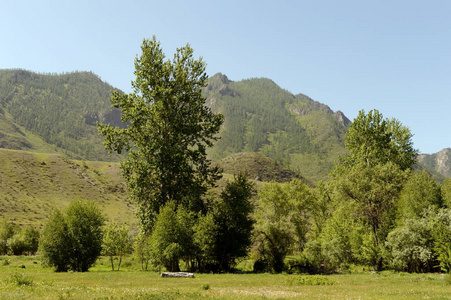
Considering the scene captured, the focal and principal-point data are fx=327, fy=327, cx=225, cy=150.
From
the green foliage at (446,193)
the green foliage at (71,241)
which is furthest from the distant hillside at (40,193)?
the green foliage at (446,193)

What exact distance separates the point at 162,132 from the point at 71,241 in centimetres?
1968

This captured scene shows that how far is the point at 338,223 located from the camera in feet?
190

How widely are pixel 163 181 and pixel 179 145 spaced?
222 inches

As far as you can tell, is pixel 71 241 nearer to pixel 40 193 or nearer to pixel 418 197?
pixel 418 197

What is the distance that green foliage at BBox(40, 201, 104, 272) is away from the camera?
147 feet

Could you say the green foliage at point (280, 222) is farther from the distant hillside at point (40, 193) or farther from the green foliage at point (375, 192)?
the distant hillside at point (40, 193)

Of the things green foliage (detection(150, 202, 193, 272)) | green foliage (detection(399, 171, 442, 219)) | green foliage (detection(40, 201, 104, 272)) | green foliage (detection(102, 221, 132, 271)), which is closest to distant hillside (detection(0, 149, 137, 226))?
green foliage (detection(102, 221, 132, 271))

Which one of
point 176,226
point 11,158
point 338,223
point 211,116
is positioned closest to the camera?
point 176,226

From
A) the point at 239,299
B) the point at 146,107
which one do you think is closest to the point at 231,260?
the point at 146,107

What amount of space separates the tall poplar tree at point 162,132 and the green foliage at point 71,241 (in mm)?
8041

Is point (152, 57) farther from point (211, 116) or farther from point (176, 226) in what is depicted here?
point (176, 226)

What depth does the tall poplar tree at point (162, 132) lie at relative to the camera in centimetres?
4519

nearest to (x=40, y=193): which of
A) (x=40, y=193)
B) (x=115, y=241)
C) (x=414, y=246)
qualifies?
(x=40, y=193)

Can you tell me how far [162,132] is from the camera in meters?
46.3
